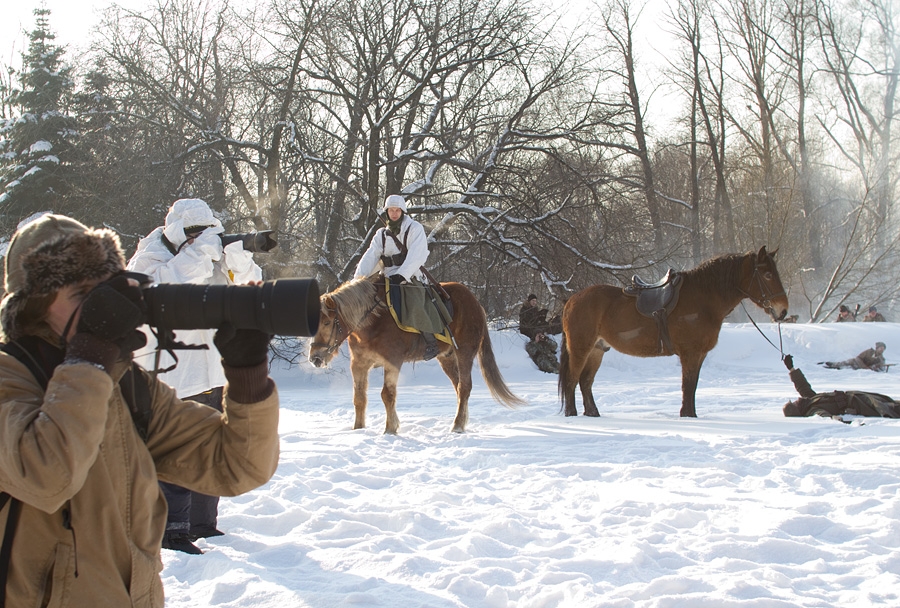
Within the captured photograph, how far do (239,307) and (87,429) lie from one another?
1.11 feet

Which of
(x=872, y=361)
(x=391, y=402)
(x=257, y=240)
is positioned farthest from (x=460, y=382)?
(x=872, y=361)

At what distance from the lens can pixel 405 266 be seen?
20.9 ft

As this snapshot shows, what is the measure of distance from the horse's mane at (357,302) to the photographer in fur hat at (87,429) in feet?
14.9

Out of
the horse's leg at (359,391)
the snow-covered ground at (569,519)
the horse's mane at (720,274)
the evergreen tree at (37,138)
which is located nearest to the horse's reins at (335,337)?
the horse's leg at (359,391)

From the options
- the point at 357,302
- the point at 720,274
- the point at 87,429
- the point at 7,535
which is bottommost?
the point at 7,535

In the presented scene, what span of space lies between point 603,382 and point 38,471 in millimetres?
11136

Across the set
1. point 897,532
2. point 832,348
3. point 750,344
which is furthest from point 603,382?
point 897,532

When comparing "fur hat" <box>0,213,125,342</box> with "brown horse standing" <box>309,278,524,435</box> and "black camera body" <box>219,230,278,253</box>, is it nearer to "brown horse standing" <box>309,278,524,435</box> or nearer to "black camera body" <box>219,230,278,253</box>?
"black camera body" <box>219,230,278,253</box>

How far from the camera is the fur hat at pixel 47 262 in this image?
4.52 ft

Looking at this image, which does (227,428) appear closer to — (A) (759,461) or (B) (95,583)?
(B) (95,583)

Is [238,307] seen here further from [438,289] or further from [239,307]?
[438,289]

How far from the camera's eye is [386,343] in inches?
256

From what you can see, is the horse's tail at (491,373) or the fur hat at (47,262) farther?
the horse's tail at (491,373)

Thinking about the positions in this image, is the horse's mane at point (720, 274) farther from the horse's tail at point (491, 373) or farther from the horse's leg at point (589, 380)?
the horse's tail at point (491, 373)
